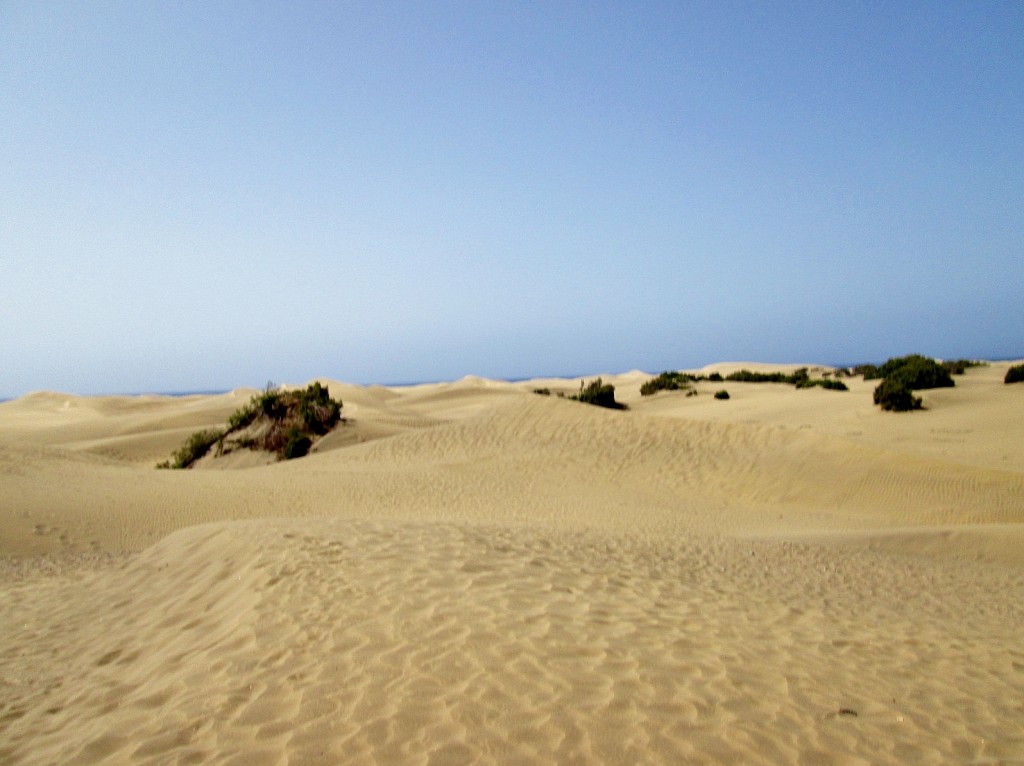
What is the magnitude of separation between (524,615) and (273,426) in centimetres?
1729

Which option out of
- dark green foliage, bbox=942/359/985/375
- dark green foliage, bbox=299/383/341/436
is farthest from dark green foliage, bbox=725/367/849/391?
dark green foliage, bbox=299/383/341/436

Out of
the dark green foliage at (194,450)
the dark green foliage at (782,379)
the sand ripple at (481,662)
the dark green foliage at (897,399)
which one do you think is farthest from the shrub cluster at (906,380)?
the dark green foliage at (194,450)

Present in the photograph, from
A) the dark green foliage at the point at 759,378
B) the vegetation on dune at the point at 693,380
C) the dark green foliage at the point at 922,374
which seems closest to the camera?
the dark green foliage at the point at 922,374

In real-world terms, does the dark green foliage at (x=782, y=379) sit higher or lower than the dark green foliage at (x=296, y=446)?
higher

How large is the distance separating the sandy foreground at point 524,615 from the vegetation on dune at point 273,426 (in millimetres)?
5055

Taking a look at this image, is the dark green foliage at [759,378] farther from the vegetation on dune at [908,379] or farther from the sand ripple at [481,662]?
the sand ripple at [481,662]

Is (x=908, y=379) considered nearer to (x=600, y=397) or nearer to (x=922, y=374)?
(x=922, y=374)

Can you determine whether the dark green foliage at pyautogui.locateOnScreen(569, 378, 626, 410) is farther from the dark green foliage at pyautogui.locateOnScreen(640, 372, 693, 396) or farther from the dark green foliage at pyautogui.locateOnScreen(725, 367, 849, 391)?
the dark green foliage at pyautogui.locateOnScreen(725, 367, 849, 391)

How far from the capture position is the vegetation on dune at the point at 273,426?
1991 centimetres

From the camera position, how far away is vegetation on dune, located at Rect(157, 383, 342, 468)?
1991 centimetres

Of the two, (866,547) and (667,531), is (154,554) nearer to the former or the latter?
(667,531)

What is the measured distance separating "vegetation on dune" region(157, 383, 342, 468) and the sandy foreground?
5.05 metres

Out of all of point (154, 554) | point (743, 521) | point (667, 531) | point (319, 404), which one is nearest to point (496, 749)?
point (154, 554)

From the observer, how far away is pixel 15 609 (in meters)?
6.85
